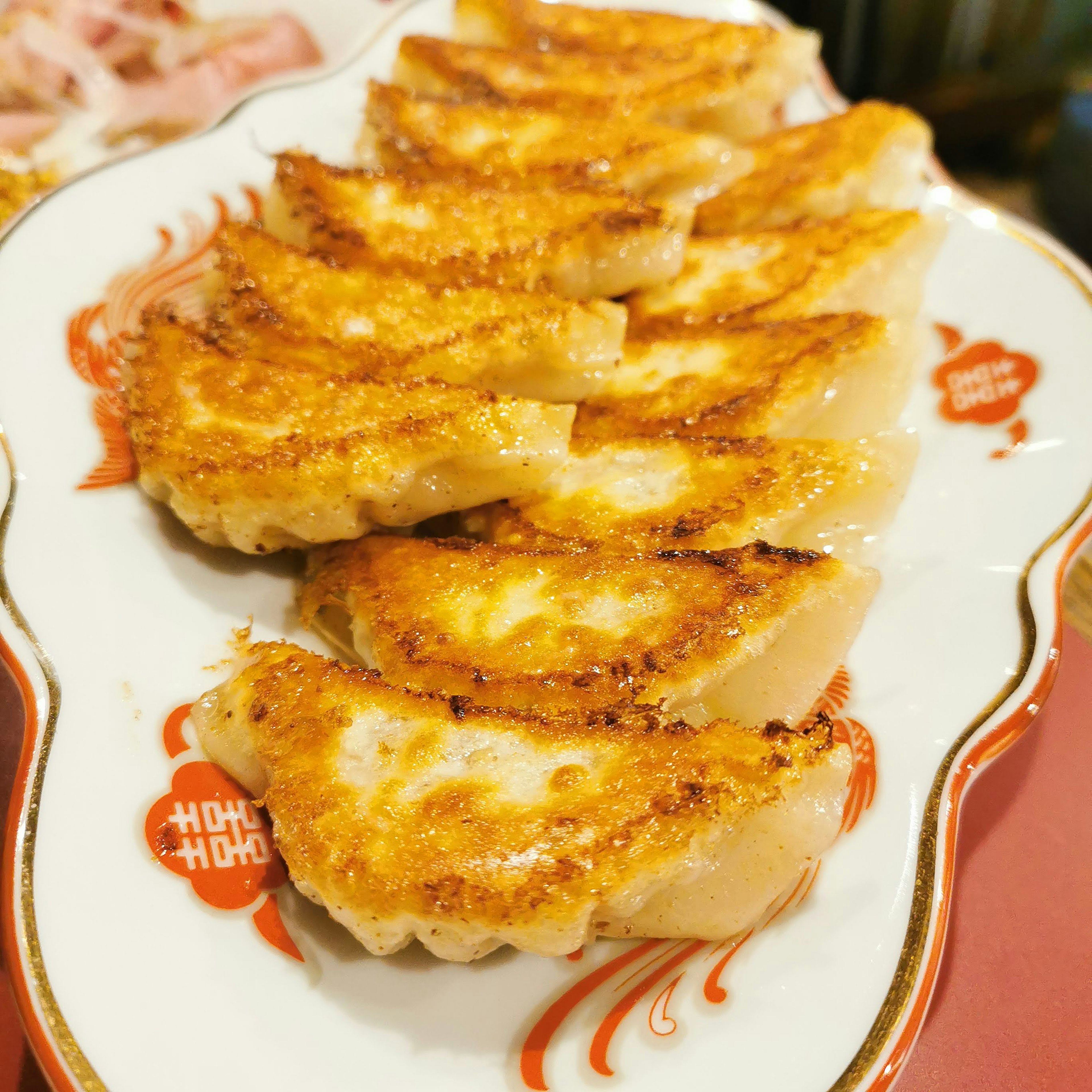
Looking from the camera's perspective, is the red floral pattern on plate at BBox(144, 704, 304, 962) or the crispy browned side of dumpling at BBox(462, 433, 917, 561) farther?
the crispy browned side of dumpling at BBox(462, 433, 917, 561)

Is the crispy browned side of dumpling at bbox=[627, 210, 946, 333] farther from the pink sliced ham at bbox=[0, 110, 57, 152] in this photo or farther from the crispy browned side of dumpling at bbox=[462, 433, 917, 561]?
the pink sliced ham at bbox=[0, 110, 57, 152]

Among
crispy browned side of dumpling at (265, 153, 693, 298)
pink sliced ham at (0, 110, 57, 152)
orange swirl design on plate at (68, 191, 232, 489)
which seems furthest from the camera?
pink sliced ham at (0, 110, 57, 152)

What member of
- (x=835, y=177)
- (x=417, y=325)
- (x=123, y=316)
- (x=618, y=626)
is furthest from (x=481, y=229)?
(x=618, y=626)

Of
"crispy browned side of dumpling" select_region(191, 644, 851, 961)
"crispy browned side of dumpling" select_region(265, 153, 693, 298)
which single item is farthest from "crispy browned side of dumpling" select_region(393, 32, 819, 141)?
"crispy browned side of dumpling" select_region(191, 644, 851, 961)

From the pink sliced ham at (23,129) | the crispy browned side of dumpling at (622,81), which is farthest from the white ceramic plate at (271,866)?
the pink sliced ham at (23,129)

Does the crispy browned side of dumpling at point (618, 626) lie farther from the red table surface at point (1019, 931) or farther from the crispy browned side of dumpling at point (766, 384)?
the red table surface at point (1019, 931)

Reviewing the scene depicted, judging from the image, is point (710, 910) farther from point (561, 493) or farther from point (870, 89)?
point (870, 89)

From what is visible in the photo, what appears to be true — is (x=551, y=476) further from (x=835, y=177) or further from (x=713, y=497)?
(x=835, y=177)
